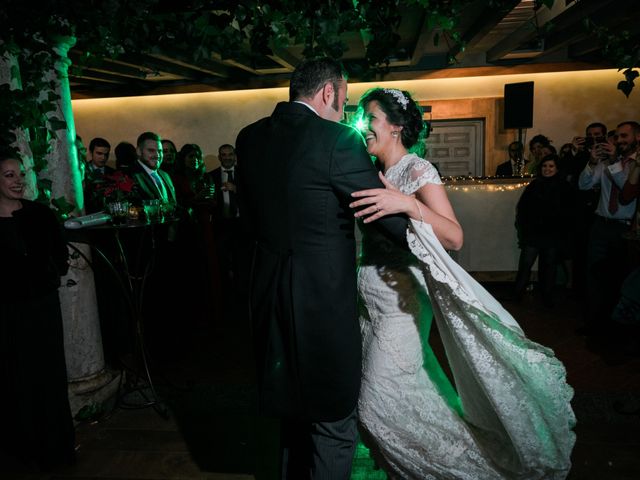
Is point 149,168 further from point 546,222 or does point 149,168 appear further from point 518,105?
Answer: point 518,105

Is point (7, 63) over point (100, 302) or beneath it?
over

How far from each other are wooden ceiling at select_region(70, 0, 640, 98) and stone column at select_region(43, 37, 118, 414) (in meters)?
2.50

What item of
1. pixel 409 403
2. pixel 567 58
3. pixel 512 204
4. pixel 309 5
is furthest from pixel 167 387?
pixel 567 58

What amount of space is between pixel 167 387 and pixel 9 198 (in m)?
1.68

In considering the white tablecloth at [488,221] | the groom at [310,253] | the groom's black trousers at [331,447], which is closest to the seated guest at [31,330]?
the groom at [310,253]

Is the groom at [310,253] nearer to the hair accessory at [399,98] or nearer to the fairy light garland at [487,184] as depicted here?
the hair accessory at [399,98]

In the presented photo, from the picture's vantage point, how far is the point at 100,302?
13.2 feet

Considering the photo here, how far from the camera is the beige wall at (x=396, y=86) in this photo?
8102 mm

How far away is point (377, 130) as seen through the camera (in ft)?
6.88

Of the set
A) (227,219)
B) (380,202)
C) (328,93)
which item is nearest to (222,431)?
(380,202)

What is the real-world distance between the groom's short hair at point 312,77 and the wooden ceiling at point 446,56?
3.56 m

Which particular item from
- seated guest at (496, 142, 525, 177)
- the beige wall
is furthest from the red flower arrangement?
the beige wall

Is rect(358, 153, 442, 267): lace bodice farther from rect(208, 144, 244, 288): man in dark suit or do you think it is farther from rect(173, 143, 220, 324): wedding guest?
rect(208, 144, 244, 288): man in dark suit

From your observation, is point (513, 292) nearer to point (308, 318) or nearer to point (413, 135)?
point (413, 135)
